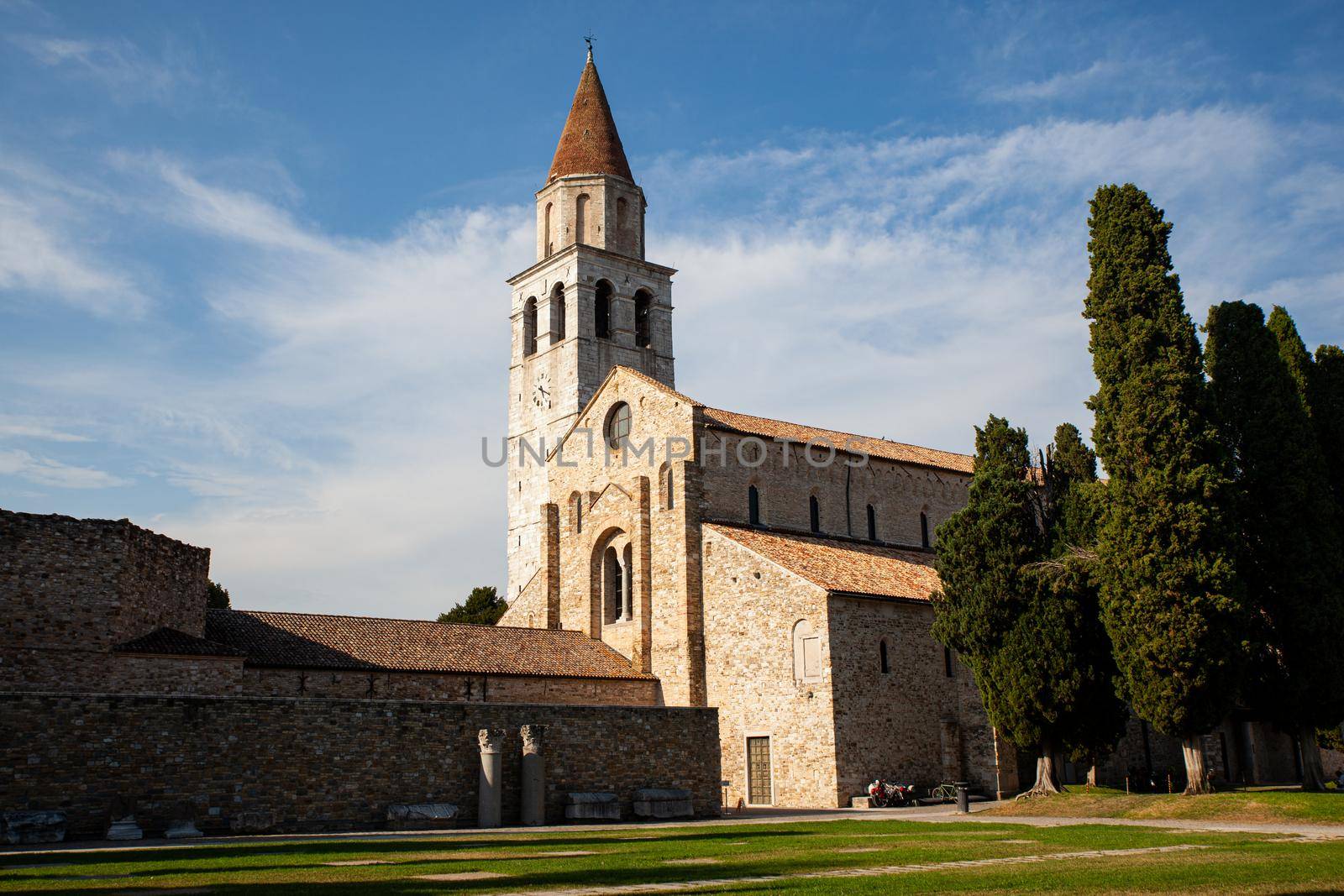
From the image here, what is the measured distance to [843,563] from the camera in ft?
111

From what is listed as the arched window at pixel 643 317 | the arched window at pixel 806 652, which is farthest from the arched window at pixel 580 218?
the arched window at pixel 806 652

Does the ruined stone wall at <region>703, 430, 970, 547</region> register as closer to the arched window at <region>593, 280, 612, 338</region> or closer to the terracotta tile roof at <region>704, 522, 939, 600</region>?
the terracotta tile roof at <region>704, 522, 939, 600</region>

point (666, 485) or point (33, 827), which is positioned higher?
point (666, 485)

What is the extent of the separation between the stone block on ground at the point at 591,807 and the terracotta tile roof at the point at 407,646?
6.93m

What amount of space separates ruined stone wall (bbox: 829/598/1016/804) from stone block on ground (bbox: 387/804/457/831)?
33.7ft

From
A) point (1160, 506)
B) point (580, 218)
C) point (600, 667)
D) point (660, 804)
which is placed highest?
point (580, 218)

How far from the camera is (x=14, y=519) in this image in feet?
79.5

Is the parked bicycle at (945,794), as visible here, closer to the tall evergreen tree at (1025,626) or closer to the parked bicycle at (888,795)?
the parked bicycle at (888,795)

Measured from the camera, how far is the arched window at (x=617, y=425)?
127 feet

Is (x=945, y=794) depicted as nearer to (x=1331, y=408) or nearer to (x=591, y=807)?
(x=591, y=807)

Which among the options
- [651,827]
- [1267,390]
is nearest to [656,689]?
[651,827]

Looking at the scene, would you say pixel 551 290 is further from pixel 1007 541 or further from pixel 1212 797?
pixel 1212 797

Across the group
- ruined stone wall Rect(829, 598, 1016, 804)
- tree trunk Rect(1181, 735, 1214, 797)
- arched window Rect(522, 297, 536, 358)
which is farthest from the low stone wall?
arched window Rect(522, 297, 536, 358)

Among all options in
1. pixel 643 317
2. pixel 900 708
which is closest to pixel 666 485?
pixel 900 708
